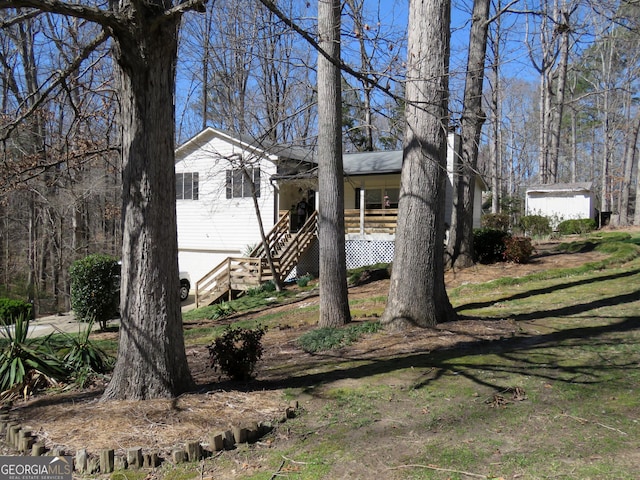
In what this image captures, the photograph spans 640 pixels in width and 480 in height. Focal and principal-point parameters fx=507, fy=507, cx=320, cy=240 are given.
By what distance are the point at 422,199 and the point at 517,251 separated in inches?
326

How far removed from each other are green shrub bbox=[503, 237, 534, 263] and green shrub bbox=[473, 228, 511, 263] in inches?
13.4

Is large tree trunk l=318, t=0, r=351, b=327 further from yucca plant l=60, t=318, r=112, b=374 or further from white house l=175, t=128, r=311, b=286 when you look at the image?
white house l=175, t=128, r=311, b=286

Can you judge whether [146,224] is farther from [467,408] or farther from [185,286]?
[185,286]

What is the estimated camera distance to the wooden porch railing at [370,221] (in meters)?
20.0

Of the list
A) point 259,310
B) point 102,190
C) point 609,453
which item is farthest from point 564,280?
point 102,190

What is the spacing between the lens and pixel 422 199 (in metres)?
7.64

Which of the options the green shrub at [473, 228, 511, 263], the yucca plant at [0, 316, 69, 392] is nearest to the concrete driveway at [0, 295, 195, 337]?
the yucca plant at [0, 316, 69, 392]

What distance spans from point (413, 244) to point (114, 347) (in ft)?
22.2

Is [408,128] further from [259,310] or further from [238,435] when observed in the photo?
→ [259,310]

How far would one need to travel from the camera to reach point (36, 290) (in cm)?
2409

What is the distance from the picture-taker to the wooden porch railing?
19984 mm

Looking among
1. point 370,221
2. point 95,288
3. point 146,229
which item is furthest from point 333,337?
point 370,221

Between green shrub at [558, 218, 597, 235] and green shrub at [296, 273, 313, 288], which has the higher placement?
green shrub at [558, 218, 597, 235]

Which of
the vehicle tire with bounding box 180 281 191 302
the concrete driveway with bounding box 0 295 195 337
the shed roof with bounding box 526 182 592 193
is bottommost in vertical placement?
the concrete driveway with bounding box 0 295 195 337
